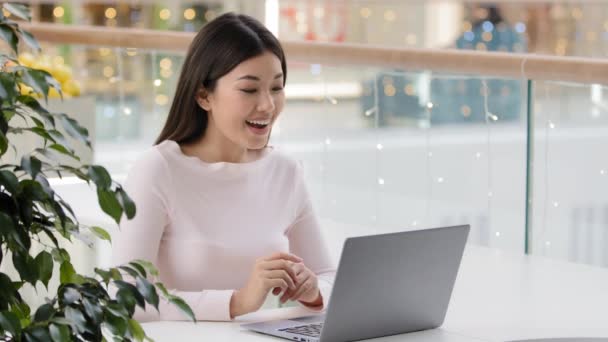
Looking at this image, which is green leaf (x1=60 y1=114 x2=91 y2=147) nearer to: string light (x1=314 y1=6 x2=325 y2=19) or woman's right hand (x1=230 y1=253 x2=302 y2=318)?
woman's right hand (x1=230 y1=253 x2=302 y2=318)

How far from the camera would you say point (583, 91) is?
3.60 meters

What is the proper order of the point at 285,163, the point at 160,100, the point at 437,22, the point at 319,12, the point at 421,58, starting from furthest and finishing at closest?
the point at 437,22 → the point at 319,12 → the point at 160,100 → the point at 421,58 → the point at 285,163

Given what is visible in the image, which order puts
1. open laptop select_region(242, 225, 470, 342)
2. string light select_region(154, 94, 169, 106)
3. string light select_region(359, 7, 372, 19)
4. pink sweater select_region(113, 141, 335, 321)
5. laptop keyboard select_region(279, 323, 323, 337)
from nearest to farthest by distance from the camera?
open laptop select_region(242, 225, 470, 342), laptop keyboard select_region(279, 323, 323, 337), pink sweater select_region(113, 141, 335, 321), string light select_region(154, 94, 169, 106), string light select_region(359, 7, 372, 19)

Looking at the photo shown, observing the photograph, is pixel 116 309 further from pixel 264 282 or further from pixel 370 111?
pixel 370 111

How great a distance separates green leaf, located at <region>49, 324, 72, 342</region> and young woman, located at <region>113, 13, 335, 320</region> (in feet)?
3.06

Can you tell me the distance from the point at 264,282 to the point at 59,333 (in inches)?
33.4

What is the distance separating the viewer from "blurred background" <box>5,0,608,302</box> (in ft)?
11.3

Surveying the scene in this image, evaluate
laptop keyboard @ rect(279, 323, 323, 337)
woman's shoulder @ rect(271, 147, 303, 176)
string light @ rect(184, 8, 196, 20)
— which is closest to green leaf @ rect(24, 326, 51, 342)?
laptop keyboard @ rect(279, 323, 323, 337)

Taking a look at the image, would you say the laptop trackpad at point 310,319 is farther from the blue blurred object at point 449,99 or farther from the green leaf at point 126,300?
the blue blurred object at point 449,99

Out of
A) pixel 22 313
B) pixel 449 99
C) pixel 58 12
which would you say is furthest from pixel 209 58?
pixel 58 12

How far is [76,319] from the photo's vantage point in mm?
1075

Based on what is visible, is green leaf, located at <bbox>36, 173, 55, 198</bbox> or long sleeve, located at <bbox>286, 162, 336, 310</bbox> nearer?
green leaf, located at <bbox>36, 173, 55, 198</bbox>

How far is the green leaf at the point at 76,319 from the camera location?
3.50ft

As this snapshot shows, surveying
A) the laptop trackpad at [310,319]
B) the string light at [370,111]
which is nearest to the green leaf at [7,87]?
the laptop trackpad at [310,319]
